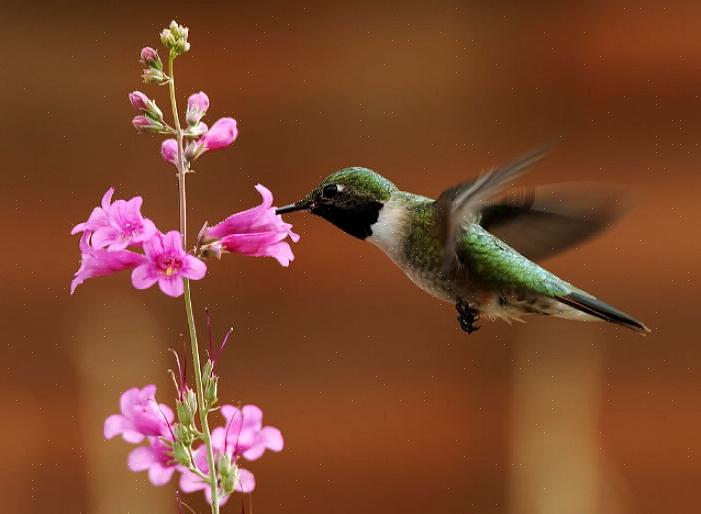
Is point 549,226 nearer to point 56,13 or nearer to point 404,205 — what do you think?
point 404,205

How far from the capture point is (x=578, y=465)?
2.85m

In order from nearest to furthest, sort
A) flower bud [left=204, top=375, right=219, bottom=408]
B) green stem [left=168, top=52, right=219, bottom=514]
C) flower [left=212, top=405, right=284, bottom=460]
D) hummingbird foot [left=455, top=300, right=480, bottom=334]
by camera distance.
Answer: green stem [left=168, top=52, right=219, bottom=514] < flower bud [left=204, top=375, right=219, bottom=408] < flower [left=212, top=405, right=284, bottom=460] < hummingbird foot [left=455, top=300, right=480, bottom=334]

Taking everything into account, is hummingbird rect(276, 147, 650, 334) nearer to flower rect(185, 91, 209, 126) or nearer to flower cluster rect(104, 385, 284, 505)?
flower rect(185, 91, 209, 126)

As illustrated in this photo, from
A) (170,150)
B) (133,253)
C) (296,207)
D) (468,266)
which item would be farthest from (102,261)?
(468,266)

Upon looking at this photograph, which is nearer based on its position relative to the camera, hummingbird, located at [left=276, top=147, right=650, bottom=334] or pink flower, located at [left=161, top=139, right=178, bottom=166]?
pink flower, located at [left=161, top=139, right=178, bottom=166]

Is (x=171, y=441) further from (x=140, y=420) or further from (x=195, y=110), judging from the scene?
(x=195, y=110)

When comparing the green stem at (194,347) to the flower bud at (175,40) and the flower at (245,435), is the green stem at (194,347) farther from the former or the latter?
the flower at (245,435)

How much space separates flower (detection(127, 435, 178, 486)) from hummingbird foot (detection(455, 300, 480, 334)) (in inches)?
18.5

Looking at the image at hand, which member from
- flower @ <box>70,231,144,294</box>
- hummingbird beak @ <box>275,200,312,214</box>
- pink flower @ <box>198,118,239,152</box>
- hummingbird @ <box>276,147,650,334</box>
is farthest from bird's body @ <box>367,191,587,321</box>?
flower @ <box>70,231,144,294</box>

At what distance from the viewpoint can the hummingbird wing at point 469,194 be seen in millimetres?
1153

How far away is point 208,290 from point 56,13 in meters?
1.04

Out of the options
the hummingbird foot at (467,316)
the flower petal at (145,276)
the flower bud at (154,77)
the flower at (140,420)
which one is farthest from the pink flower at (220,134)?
the hummingbird foot at (467,316)

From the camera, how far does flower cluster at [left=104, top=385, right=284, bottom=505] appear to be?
122cm

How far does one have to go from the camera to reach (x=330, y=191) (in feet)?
4.38
